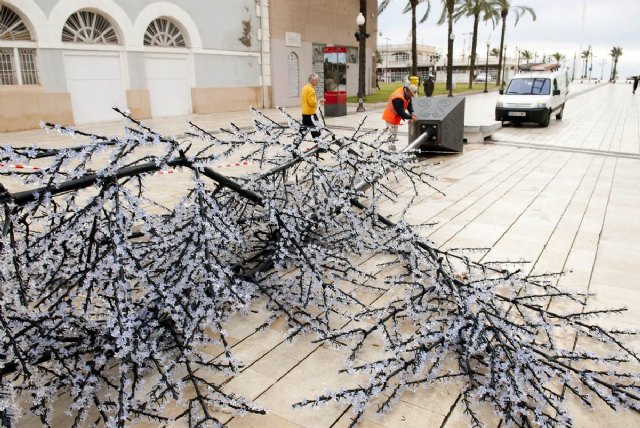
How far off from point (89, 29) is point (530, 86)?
50.2ft

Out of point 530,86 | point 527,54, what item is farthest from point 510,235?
point 527,54

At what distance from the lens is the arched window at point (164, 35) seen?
17.6m

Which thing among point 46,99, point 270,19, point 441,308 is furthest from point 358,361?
point 270,19

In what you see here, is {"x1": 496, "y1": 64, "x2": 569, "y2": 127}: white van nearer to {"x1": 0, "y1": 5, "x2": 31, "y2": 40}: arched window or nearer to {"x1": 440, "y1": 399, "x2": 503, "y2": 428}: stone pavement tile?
{"x1": 0, "y1": 5, "x2": 31, "y2": 40}: arched window

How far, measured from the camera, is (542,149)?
11305mm

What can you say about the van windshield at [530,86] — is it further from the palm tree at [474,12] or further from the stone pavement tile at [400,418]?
the palm tree at [474,12]

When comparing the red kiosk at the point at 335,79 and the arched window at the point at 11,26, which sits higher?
the arched window at the point at 11,26

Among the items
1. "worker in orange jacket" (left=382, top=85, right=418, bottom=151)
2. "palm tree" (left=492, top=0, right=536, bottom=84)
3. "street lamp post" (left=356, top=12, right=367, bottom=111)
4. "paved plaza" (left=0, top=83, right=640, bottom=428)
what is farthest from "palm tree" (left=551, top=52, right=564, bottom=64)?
"worker in orange jacket" (left=382, top=85, right=418, bottom=151)

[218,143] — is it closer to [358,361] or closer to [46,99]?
[358,361]

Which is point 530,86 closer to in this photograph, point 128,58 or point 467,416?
point 128,58

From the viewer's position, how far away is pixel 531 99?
1603 cm

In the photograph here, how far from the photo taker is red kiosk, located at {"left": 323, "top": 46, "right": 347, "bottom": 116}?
1916 centimetres

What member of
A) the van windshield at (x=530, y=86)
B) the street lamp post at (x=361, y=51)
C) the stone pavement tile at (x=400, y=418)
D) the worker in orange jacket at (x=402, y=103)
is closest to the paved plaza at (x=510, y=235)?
the stone pavement tile at (x=400, y=418)

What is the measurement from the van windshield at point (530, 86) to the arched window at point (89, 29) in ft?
46.3
